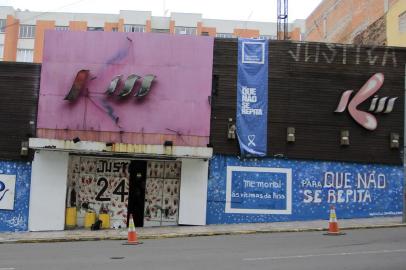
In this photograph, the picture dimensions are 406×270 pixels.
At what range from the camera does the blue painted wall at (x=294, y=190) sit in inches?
847

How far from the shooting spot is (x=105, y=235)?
60.3ft

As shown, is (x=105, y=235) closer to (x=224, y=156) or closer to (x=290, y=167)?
(x=224, y=156)

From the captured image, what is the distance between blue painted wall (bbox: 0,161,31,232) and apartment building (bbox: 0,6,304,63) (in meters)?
56.7

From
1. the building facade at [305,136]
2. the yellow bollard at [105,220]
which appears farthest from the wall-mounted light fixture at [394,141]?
the yellow bollard at [105,220]

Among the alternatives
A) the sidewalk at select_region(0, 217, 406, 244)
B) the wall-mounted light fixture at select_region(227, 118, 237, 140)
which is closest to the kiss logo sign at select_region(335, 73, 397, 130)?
the sidewalk at select_region(0, 217, 406, 244)

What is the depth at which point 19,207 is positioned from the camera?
833 inches

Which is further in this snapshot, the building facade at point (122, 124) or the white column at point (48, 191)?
the building facade at point (122, 124)

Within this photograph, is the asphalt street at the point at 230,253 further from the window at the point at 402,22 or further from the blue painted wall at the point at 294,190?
the window at the point at 402,22

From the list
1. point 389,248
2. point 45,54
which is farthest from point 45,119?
point 389,248

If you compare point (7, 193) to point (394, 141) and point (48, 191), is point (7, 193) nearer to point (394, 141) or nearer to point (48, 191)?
point (48, 191)

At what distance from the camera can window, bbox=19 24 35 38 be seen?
78.3 meters

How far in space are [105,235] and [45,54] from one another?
795cm

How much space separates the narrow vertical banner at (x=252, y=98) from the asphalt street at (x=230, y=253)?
17.3ft

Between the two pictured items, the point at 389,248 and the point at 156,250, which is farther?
the point at 156,250
